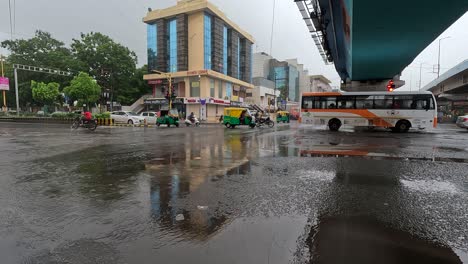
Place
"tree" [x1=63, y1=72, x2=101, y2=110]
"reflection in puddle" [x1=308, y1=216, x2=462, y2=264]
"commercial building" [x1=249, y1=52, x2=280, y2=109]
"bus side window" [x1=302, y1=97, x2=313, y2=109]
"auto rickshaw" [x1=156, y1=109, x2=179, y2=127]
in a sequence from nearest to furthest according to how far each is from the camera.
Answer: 1. "reflection in puddle" [x1=308, y1=216, x2=462, y2=264]
2. "bus side window" [x1=302, y1=97, x2=313, y2=109]
3. "auto rickshaw" [x1=156, y1=109, x2=179, y2=127]
4. "tree" [x1=63, y1=72, x2=101, y2=110]
5. "commercial building" [x1=249, y1=52, x2=280, y2=109]

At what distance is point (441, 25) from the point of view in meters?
11.9

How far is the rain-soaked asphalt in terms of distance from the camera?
9.66ft

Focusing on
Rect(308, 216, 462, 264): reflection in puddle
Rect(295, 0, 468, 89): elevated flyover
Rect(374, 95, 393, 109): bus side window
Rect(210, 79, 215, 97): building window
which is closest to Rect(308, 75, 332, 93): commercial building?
Rect(210, 79, 215, 97): building window

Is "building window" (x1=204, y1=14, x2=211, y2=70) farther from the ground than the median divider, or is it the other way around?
"building window" (x1=204, y1=14, x2=211, y2=70)

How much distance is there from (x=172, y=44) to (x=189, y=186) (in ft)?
157

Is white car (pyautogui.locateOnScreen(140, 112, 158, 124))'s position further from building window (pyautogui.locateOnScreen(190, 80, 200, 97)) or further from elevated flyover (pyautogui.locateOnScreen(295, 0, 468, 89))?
elevated flyover (pyautogui.locateOnScreen(295, 0, 468, 89))

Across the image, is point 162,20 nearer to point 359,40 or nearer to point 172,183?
point 359,40

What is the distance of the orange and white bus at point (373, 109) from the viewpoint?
67.7 feet

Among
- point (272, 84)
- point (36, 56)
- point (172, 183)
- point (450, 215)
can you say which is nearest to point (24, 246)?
point (172, 183)

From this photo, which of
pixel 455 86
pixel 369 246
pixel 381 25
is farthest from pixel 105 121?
pixel 455 86

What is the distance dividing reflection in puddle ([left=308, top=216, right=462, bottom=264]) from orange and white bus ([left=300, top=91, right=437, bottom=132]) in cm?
2017

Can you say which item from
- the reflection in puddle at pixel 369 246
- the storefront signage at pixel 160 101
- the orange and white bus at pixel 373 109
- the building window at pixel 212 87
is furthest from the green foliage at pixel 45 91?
the reflection in puddle at pixel 369 246

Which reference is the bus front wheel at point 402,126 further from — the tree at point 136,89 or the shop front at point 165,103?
the tree at point 136,89

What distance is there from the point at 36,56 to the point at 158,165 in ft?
177
